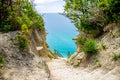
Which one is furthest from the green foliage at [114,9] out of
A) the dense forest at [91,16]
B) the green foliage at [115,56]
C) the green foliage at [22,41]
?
the green foliage at [22,41]

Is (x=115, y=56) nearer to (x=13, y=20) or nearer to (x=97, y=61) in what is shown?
(x=97, y=61)

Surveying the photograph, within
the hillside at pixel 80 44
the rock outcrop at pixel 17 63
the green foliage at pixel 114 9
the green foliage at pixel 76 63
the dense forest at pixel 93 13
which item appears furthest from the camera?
the green foliage at pixel 76 63

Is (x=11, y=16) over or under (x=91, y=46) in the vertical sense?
over

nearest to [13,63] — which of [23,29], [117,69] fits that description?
[23,29]

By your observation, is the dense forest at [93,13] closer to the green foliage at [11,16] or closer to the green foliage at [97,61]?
the green foliage at [97,61]

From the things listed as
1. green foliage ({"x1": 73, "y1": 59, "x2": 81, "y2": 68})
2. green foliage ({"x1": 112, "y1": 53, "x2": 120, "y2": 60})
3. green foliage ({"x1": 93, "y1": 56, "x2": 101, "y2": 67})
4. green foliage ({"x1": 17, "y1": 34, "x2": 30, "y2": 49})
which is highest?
green foliage ({"x1": 17, "y1": 34, "x2": 30, "y2": 49})

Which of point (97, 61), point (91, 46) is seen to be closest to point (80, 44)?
point (91, 46)

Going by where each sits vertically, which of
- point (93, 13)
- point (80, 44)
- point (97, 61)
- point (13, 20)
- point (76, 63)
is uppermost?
point (13, 20)

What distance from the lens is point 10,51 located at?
52.9 feet

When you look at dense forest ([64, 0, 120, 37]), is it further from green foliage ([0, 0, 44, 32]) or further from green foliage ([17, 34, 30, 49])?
green foliage ([17, 34, 30, 49])

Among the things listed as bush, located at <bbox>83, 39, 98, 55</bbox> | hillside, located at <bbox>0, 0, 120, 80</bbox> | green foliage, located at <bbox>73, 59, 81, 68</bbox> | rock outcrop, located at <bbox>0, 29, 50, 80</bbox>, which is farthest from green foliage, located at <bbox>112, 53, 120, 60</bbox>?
green foliage, located at <bbox>73, 59, 81, 68</bbox>

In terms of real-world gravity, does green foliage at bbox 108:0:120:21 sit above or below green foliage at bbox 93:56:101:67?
above

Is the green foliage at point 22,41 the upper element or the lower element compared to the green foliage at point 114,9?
lower

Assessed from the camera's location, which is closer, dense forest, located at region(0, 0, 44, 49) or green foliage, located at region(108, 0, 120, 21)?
dense forest, located at region(0, 0, 44, 49)
